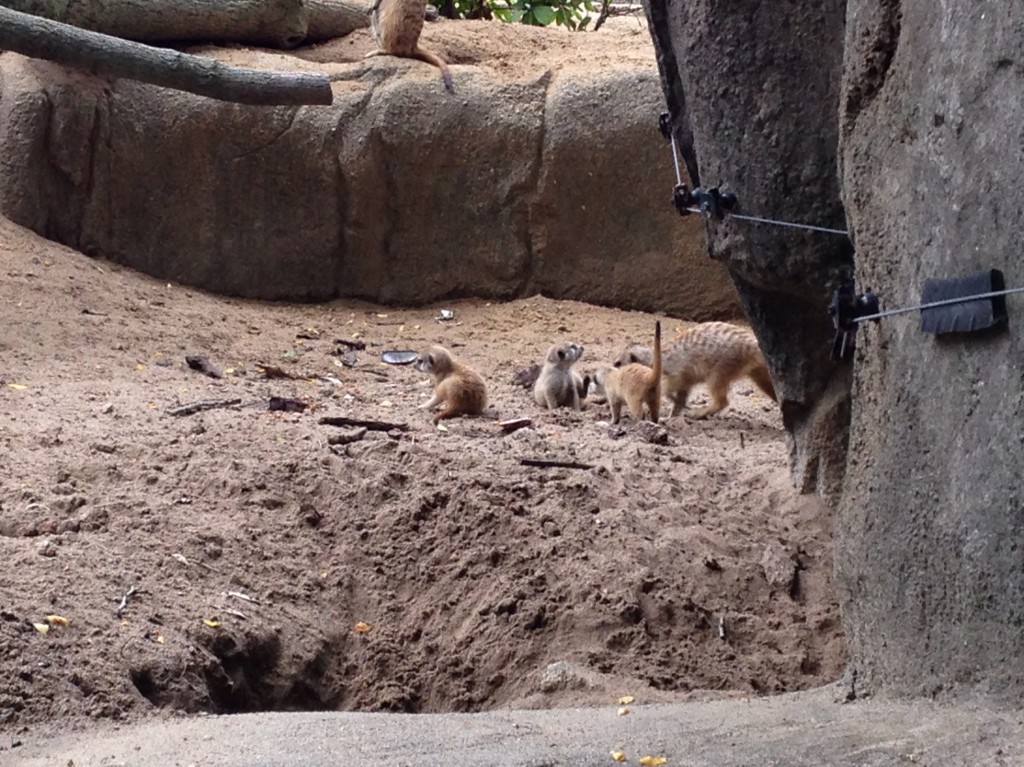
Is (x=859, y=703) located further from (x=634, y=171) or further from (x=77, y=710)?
(x=634, y=171)

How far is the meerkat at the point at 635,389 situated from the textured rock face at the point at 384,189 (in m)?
2.52

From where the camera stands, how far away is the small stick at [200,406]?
593 centimetres

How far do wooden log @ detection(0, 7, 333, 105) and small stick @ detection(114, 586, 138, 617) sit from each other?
6.56ft

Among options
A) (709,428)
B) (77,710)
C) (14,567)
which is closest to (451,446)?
(709,428)

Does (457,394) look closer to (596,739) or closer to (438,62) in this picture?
(438,62)

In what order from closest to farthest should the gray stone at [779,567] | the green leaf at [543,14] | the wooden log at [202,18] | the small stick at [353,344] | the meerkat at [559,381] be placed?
1. the gray stone at [779,567]
2. the meerkat at [559,381]
3. the small stick at [353,344]
4. the wooden log at [202,18]
5. the green leaf at [543,14]

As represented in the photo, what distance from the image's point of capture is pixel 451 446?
5605 millimetres

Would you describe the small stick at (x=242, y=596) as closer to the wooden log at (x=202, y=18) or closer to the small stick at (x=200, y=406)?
the small stick at (x=200, y=406)

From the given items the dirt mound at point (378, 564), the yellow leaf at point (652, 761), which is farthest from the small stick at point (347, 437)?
the yellow leaf at point (652, 761)

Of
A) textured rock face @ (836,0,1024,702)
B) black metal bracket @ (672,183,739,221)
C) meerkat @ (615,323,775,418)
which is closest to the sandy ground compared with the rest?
textured rock face @ (836,0,1024,702)

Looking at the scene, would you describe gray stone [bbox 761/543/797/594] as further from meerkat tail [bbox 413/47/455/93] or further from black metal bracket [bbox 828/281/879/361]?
meerkat tail [bbox 413/47/455/93]

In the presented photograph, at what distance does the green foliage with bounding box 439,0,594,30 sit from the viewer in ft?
38.1

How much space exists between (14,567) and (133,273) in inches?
197

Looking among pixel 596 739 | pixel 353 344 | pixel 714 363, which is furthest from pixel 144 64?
pixel 596 739
